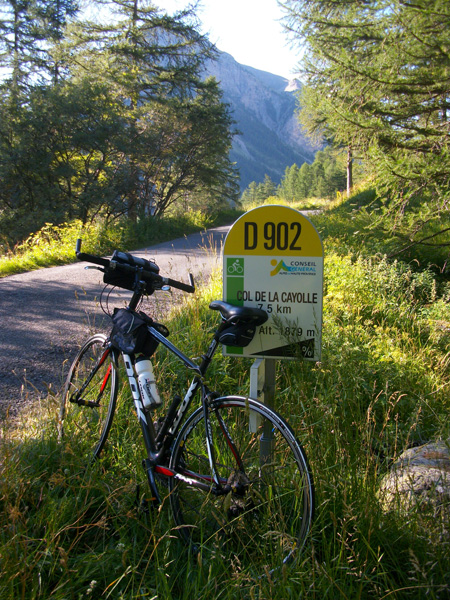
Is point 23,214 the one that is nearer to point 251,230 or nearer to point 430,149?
point 430,149

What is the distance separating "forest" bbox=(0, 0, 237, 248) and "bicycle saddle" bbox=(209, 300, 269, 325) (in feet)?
49.9

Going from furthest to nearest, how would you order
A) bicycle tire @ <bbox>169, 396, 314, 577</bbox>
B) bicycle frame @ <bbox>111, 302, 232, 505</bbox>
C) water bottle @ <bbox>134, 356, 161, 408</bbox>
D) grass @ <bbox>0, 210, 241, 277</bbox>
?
grass @ <bbox>0, 210, 241, 277</bbox> → water bottle @ <bbox>134, 356, 161, 408</bbox> → bicycle frame @ <bbox>111, 302, 232, 505</bbox> → bicycle tire @ <bbox>169, 396, 314, 577</bbox>

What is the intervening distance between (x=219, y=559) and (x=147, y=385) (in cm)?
93

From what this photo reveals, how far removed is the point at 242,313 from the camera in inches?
93.0

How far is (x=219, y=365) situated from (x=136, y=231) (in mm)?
12499

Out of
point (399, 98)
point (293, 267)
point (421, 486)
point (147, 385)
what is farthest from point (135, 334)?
point (399, 98)

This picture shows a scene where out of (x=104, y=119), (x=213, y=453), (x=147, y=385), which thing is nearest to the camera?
(x=213, y=453)

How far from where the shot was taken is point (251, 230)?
2.56m

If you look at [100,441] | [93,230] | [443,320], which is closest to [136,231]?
[93,230]

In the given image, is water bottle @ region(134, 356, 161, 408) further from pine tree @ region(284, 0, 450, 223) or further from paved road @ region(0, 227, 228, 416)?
pine tree @ region(284, 0, 450, 223)

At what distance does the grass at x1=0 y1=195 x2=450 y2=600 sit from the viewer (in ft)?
5.95

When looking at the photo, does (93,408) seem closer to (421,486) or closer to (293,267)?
(293,267)

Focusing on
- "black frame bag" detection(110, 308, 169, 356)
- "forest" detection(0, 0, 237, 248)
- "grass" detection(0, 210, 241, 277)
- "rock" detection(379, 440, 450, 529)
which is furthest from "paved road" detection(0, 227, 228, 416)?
"forest" detection(0, 0, 237, 248)

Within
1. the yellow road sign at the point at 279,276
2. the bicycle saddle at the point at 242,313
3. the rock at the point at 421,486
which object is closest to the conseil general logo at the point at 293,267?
the yellow road sign at the point at 279,276
